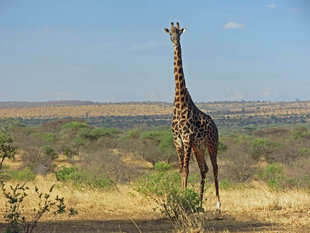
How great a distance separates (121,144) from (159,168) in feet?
19.1

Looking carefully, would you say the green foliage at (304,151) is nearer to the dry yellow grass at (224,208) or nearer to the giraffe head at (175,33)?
the dry yellow grass at (224,208)

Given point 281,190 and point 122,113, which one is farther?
point 122,113

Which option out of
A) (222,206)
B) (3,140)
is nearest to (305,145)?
(222,206)

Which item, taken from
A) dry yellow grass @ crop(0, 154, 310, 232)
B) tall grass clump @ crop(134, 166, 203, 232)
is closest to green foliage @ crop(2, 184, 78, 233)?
dry yellow grass @ crop(0, 154, 310, 232)

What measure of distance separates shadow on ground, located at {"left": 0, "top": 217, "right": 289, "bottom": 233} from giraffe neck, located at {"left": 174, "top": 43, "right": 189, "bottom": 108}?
210 centimetres

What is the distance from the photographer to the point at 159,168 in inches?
812

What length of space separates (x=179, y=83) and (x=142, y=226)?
2726mm

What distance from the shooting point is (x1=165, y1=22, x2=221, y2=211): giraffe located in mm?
8719

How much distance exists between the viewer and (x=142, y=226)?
25.9 feet

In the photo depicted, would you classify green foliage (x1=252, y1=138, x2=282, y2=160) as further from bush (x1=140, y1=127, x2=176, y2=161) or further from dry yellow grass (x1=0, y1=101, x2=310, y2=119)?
dry yellow grass (x1=0, y1=101, x2=310, y2=119)

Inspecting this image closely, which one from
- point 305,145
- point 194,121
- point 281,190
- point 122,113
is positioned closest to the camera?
point 194,121

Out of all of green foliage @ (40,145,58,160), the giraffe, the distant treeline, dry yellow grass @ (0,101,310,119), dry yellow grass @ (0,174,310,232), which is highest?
the giraffe

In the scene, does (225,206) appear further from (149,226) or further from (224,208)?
(149,226)

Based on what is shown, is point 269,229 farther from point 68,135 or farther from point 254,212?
point 68,135
